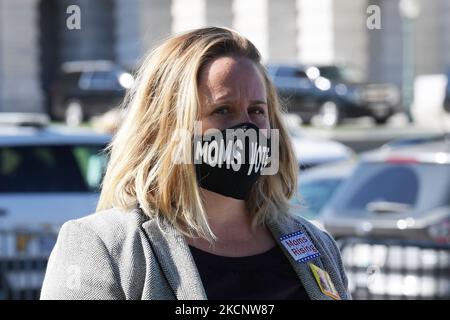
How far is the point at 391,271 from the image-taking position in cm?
638

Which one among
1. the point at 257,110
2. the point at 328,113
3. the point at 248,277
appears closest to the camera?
the point at 248,277

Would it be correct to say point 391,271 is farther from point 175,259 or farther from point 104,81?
point 104,81

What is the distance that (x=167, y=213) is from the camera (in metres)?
2.67

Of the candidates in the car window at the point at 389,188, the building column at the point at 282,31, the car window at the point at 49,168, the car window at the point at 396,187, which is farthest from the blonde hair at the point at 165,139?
the building column at the point at 282,31

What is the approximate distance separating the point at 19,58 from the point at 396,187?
2773cm

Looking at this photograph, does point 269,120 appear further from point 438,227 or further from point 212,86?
point 438,227

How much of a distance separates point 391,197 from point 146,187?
5.30 meters

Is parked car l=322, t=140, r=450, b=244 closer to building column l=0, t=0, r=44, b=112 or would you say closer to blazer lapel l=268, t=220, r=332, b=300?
blazer lapel l=268, t=220, r=332, b=300

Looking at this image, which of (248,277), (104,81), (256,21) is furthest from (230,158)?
(256,21)

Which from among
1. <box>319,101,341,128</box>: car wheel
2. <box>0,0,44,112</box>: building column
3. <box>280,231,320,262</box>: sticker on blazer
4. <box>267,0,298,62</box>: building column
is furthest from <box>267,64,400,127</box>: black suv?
<box>280,231,320,262</box>: sticker on blazer

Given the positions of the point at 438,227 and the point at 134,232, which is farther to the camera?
the point at 438,227

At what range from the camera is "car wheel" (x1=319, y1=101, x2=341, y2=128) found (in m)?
26.7

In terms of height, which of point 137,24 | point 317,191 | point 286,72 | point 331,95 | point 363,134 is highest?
point 137,24
